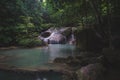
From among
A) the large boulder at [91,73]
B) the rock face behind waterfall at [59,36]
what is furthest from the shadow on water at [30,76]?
the rock face behind waterfall at [59,36]

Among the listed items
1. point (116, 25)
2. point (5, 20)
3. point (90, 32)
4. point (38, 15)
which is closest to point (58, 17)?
point (90, 32)

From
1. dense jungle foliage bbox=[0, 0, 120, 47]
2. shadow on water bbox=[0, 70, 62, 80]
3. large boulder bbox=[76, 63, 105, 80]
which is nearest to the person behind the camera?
large boulder bbox=[76, 63, 105, 80]

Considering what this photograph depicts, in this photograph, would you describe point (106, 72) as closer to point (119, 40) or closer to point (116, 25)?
point (119, 40)

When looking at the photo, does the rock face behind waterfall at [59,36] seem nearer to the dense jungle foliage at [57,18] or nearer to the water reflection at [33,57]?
the dense jungle foliage at [57,18]

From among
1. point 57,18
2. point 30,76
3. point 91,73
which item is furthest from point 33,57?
point 91,73

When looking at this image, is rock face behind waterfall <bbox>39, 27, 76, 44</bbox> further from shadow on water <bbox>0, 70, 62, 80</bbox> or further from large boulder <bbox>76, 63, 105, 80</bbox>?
large boulder <bbox>76, 63, 105, 80</bbox>

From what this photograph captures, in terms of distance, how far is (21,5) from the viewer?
102 feet

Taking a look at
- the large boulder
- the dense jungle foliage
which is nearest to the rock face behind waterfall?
the dense jungle foliage

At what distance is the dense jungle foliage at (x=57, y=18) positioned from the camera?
49.1 feet

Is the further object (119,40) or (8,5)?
(8,5)

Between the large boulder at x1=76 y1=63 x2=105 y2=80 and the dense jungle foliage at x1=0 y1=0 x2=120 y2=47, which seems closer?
the large boulder at x1=76 y1=63 x2=105 y2=80

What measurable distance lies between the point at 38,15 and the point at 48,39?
6785 millimetres

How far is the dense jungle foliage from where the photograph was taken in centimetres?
1497

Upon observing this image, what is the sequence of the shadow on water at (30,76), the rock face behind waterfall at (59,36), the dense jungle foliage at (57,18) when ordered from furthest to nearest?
the rock face behind waterfall at (59,36)
the dense jungle foliage at (57,18)
the shadow on water at (30,76)
